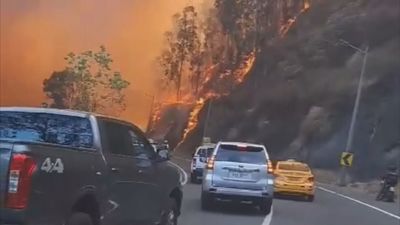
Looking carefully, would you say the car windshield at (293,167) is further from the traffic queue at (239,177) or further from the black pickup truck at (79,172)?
the black pickup truck at (79,172)

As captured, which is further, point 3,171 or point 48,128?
point 48,128

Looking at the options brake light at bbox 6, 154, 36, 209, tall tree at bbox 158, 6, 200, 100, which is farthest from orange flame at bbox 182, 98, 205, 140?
brake light at bbox 6, 154, 36, 209

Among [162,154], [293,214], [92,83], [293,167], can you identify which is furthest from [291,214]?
[92,83]

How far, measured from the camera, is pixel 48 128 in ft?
32.4

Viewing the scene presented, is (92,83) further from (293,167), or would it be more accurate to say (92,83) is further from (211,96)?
(211,96)

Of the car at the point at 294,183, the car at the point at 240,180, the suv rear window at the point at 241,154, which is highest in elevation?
the suv rear window at the point at 241,154

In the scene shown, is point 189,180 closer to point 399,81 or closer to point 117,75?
point 117,75

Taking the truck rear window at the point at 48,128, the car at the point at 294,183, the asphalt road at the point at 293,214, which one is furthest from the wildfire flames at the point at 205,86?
the truck rear window at the point at 48,128

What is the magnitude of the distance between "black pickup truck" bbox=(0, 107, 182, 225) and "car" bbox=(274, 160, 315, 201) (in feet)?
49.6

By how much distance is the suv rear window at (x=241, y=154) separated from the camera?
1989 cm

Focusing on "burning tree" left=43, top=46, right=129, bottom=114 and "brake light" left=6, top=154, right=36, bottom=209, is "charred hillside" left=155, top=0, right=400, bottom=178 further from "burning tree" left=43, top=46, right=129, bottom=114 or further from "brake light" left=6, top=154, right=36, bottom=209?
"brake light" left=6, top=154, right=36, bottom=209

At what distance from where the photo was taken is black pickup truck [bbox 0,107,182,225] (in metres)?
7.79

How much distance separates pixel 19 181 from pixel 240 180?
12.2 metres

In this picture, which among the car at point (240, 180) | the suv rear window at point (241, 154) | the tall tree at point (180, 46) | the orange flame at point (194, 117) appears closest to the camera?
the car at point (240, 180)
